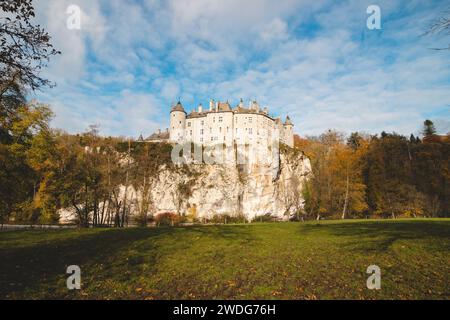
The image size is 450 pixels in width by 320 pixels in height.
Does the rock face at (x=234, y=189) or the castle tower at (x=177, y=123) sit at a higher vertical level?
the castle tower at (x=177, y=123)

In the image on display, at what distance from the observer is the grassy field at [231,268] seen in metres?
7.75

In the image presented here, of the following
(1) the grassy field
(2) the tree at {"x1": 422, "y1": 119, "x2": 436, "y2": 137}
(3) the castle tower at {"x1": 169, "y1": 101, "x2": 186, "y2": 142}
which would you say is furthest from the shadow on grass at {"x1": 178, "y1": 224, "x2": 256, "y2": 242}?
(2) the tree at {"x1": 422, "y1": 119, "x2": 436, "y2": 137}

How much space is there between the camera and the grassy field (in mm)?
7754

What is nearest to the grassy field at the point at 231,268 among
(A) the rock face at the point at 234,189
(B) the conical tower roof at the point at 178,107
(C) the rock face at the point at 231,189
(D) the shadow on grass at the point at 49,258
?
(D) the shadow on grass at the point at 49,258

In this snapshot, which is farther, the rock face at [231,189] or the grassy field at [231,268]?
the rock face at [231,189]

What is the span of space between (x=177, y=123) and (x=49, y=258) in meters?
63.7

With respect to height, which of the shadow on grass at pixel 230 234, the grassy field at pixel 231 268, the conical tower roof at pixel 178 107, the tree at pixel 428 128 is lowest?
the shadow on grass at pixel 230 234

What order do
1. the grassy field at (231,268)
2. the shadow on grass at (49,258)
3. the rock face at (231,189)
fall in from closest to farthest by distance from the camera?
1. the grassy field at (231,268)
2. the shadow on grass at (49,258)
3. the rock face at (231,189)

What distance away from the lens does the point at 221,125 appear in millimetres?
71000

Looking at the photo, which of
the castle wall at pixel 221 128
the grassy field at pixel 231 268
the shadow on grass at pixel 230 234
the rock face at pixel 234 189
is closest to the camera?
the grassy field at pixel 231 268

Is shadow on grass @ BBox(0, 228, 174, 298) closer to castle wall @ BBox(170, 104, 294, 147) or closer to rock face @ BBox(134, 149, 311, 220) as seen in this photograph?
rock face @ BBox(134, 149, 311, 220)

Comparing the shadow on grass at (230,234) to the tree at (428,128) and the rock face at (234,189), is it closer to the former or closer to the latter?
the rock face at (234,189)
